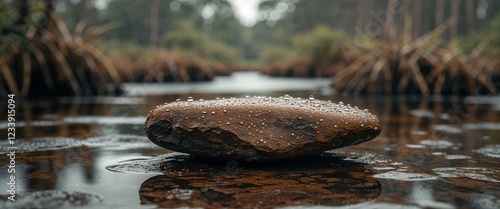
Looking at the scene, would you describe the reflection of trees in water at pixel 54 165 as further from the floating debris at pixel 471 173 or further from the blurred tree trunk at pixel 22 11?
the blurred tree trunk at pixel 22 11

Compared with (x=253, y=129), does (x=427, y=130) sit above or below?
below

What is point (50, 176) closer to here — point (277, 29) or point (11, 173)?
point (11, 173)

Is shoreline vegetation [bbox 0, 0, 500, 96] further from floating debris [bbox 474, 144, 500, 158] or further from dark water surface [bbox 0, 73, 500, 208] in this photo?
floating debris [bbox 474, 144, 500, 158]

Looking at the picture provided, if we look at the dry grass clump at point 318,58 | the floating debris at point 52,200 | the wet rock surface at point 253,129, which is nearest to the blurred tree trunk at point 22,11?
the wet rock surface at point 253,129

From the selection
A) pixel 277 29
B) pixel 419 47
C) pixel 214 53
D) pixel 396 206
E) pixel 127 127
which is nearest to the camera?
pixel 396 206

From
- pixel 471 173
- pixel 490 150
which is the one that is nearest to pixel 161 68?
pixel 490 150

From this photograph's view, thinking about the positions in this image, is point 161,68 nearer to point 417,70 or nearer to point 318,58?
point 417,70

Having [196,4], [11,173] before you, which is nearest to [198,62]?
[11,173]
